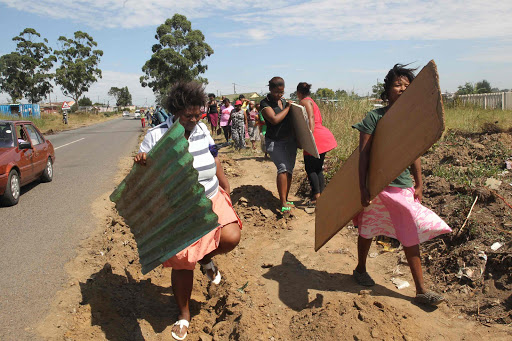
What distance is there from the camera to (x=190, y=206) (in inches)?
109

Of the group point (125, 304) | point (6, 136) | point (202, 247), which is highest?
point (6, 136)

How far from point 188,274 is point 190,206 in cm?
66

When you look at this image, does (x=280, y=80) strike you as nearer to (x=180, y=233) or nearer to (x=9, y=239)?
(x=180, y=233)

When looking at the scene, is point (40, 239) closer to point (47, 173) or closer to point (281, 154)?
point (281, 154)

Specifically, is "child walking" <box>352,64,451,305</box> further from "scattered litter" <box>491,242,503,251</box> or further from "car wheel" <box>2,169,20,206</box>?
"car wheel" <box>2,169,20,206</box>

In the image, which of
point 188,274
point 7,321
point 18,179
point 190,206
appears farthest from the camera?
point 18,179

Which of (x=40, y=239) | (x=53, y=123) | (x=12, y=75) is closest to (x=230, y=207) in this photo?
(x=40, y=239)

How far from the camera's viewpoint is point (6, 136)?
8.23m

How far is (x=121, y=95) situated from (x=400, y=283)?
13718cm

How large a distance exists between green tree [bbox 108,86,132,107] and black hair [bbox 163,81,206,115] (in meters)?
134

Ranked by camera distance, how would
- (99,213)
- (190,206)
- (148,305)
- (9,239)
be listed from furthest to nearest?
(99,213) → (9,239) → (148,305) → (190,206)

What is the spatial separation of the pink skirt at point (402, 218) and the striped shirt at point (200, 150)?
1358 millimetres

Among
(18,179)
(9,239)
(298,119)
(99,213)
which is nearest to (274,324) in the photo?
(298,119)

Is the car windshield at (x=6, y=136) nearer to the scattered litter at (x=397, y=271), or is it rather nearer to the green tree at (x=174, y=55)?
the scattered litter at (x=397, y=271)
